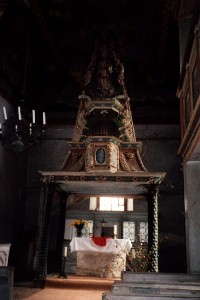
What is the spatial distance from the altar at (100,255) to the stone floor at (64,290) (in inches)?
46.6

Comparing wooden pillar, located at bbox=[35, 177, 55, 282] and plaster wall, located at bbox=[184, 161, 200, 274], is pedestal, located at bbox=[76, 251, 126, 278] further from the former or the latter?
plaster wall, located at bbox=[184, 161, 200, 274]

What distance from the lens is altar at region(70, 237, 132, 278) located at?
1138 cm

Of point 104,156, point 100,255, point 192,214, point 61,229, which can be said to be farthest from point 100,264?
point 192,214

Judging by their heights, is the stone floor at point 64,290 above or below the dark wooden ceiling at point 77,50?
below

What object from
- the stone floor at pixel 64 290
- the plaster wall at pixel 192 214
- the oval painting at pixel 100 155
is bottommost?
the stone floor at pixel 64 290

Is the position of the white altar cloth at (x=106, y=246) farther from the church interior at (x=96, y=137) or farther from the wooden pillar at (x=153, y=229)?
the wooden pillar at (x=153, y=229)

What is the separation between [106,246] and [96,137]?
3790mm

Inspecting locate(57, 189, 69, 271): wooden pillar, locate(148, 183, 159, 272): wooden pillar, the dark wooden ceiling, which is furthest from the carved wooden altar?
the dark wooden ceiling

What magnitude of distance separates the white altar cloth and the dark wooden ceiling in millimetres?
5422

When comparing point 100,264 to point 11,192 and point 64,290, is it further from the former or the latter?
point 11,192

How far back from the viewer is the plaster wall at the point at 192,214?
7.29 m

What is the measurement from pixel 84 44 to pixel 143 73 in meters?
3.00

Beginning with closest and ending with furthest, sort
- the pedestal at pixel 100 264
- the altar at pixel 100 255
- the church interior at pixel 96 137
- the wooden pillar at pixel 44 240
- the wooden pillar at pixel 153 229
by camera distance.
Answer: the wooden pillar at pixel 153 229 → the church interior at pixel 96 137 → the wooden pillar at pixel 44 240 → the altar at pixel 100 255 → the pedestal at pixel 100 264

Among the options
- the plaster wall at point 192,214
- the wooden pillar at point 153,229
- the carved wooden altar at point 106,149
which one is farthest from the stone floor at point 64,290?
the plaster wall at point 192,214
